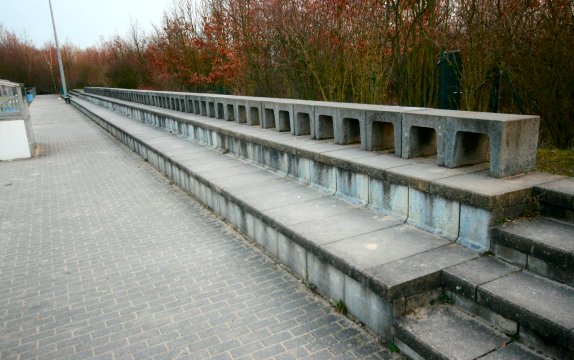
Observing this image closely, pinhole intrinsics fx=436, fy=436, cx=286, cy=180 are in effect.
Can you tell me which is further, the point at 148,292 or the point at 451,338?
the point at 148,292

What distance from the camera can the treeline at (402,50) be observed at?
22.7ft

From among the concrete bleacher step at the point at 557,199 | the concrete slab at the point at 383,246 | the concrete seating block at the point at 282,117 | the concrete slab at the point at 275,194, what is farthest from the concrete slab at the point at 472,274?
the concrete seating block at the point at 282,117

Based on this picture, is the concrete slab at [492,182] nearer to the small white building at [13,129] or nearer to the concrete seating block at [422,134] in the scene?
the concrete seating block at [422,134]

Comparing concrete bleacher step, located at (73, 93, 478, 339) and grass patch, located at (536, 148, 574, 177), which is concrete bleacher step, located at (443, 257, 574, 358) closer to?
concrete bleacher step, located at (73, 93, 478, 339)

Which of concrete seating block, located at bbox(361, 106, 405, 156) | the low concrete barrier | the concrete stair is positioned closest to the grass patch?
the low concrete barrier

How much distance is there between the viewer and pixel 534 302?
3002 mm

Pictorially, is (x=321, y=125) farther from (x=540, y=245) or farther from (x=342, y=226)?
(x=540, y=245)

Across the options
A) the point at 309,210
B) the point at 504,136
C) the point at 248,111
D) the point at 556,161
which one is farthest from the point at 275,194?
the point at 248,111

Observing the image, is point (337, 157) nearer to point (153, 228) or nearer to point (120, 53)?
point (153, 228)

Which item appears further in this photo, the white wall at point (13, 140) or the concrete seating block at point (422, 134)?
the white wall at point (13, 140)

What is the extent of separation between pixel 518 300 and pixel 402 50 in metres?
9.22

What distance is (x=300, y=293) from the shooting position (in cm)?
447

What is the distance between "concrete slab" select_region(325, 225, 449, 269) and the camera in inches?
152

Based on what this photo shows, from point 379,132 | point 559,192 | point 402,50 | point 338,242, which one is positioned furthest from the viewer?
point 402,50
